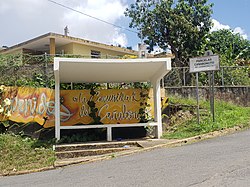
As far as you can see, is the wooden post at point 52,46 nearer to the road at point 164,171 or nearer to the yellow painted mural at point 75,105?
the yellow painted mural at point 75,105

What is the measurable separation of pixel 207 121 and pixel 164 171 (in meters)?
5.70

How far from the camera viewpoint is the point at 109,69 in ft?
33.9

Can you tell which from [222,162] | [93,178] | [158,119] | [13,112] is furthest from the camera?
[158,119]

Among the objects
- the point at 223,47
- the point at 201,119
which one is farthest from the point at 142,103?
the point at 223,47

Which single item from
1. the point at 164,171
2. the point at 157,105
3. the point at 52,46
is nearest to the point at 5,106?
the point at 157,105

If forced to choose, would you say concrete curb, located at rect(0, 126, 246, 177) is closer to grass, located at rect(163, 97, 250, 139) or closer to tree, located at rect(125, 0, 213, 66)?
grass, located at rect(163, 97, 250, 139)

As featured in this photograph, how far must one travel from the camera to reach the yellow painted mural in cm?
1073

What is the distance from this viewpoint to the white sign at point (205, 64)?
439 inches

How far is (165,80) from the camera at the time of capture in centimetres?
1583

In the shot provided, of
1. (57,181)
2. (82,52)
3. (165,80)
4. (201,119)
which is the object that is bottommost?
(57,181)

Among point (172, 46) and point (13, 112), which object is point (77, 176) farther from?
point (172, 46)

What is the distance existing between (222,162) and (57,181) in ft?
12.2

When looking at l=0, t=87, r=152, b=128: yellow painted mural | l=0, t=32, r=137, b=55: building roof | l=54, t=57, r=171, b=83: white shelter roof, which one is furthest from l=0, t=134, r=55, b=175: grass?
l=0, t=32, r=137, b=55: building roof

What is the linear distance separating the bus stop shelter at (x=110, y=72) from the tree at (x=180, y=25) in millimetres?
11215
